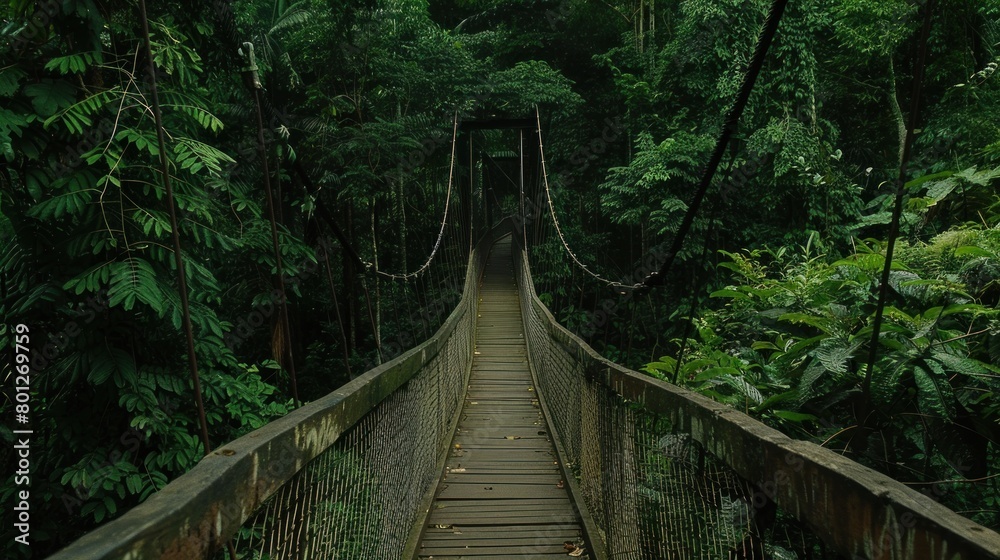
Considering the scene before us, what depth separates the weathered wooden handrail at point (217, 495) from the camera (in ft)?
1.90

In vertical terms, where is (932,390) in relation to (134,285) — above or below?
below

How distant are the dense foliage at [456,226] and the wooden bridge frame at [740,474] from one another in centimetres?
25

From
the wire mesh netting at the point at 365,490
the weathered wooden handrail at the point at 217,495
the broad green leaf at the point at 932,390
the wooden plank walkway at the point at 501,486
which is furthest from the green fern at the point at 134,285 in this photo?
the broad green leaf at the point at 932,390

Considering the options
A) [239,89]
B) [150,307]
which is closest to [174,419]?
[150,307]

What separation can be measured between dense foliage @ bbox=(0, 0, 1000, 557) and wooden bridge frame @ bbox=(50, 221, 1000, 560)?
0.25 meters

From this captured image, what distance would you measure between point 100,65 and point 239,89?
4471 millimetres

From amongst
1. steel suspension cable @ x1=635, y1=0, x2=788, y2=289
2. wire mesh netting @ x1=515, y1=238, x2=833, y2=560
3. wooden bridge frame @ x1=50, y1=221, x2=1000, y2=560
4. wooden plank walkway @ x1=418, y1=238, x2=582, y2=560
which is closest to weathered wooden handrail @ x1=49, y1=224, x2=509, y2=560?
wooden bridge frame @ x1=50, y1=221, x2=1000, y2=560

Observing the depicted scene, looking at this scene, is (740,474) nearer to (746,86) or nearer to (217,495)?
(217,495)

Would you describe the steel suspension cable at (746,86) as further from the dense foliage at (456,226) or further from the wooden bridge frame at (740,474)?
the wooden bridge frame at (740,474)

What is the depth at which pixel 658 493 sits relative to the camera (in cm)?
158

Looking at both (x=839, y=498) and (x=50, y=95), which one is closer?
(x=839, y=498)

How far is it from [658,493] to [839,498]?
0.94 meters

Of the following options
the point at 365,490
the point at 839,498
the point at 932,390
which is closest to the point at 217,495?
the point at 839,498

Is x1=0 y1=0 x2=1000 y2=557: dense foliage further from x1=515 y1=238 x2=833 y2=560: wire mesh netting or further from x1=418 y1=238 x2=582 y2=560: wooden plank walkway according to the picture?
x1=418 y1=238 x2=582 y2=560: wooden plank walkway
